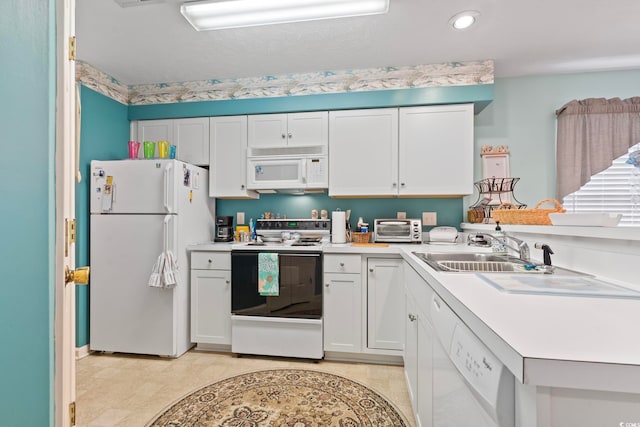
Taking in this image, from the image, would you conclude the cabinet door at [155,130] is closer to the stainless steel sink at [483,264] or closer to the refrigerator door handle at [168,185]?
the refrigerator door handle at [168,185]

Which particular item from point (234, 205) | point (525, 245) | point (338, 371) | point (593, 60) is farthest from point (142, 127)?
point (593, 60)

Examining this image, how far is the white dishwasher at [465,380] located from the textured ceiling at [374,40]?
1.93 metres

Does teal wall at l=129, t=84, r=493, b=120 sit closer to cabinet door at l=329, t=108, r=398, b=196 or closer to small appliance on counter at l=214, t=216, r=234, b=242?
cabinet door at l=329, t=108, r=398, b=196

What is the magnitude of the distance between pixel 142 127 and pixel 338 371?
2946 millimetres

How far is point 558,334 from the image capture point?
585 millimetres

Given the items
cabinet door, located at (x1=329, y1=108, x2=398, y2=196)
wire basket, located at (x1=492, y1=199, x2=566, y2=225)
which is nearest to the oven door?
cabinet door, located at (x1=329, y1=108, x2=398, y2=196)

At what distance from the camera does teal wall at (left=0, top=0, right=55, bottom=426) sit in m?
0.79

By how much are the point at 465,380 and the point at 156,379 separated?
2207 mm

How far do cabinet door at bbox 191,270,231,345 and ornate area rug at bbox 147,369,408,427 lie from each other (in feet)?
1.68

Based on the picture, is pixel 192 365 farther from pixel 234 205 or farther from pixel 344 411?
pixel 234 205

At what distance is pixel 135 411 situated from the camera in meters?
1.81

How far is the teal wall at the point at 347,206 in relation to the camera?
2947 millimetres

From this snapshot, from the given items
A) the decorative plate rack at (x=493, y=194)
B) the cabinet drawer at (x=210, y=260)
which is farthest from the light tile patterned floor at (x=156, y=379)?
the decorative plate rack at (x=493, y=194)

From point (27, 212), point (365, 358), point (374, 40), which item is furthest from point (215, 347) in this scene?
point (374, 40)
